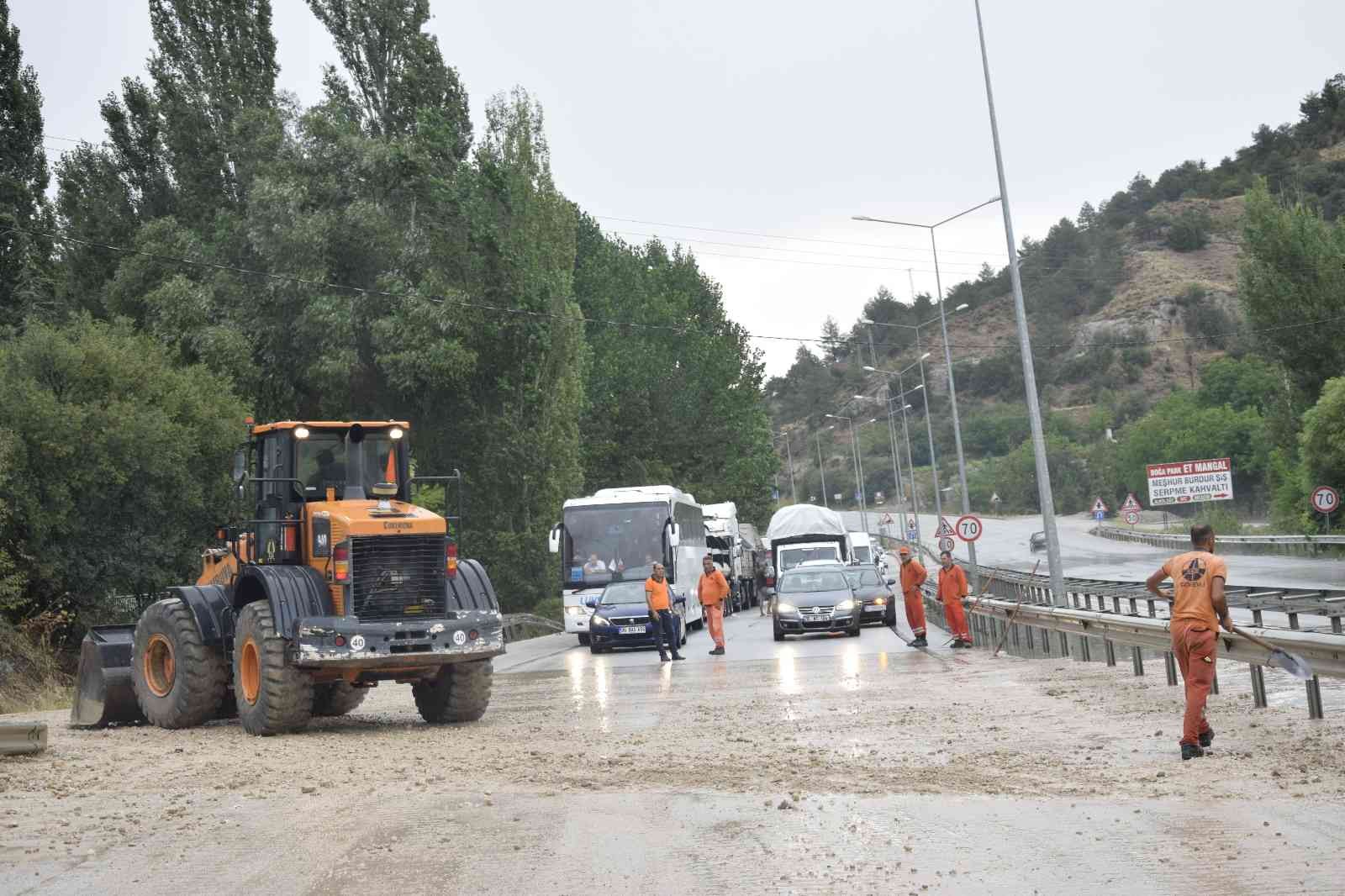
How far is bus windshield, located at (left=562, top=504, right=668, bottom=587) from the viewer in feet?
127

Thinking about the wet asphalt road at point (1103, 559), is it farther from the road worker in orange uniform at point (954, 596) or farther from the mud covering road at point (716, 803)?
the mud covering road at point (716, 803)

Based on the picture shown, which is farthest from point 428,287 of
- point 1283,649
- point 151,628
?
point 1283,649

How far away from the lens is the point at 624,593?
3444 cm

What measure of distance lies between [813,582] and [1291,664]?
2240 cm

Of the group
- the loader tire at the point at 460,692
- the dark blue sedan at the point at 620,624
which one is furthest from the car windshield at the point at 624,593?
the loader tire at the point at 460,692

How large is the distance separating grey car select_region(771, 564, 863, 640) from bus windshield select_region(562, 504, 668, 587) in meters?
5.43

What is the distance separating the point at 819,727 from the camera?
1510 centimetres

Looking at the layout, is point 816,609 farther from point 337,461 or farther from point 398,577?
point 398,577

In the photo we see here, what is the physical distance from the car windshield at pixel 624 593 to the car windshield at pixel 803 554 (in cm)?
1804

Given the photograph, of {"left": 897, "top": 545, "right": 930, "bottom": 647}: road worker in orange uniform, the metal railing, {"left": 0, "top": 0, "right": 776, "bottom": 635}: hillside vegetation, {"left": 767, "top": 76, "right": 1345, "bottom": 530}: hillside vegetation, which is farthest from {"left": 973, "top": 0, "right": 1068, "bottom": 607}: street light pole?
{"left": 767, "top": 76, "right": 1345, "bottom": 530}: hillside vegetation

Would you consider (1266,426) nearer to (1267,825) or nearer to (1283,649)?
(1283,649)

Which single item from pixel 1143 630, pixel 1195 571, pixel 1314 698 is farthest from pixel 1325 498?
pixel 1195 571

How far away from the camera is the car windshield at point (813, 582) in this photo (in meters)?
34.1

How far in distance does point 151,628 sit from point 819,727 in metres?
7.88
